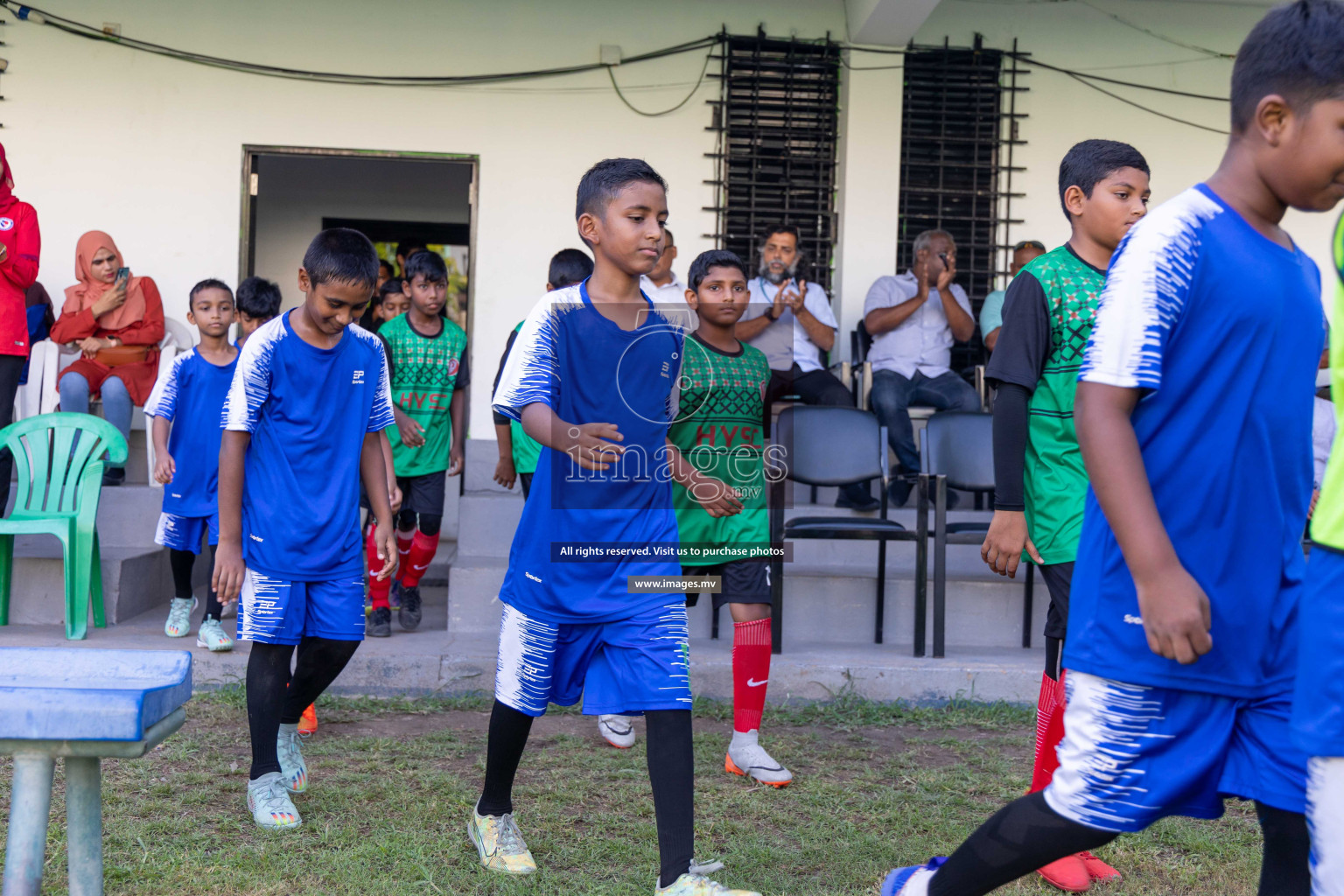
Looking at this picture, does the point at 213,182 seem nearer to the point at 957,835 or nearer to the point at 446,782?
the point at 446,782

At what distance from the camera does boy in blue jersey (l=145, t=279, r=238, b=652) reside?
17.4 ft

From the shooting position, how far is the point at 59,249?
7430 mm

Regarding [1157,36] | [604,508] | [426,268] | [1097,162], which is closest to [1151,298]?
[1097,162]

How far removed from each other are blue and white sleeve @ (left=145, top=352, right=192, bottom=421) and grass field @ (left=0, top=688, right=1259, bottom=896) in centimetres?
153

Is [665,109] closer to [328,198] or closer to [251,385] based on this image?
→ [328,198]

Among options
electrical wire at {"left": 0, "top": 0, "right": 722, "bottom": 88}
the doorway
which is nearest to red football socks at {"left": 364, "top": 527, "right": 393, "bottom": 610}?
electrical wire at {"left": 0, "top": 0, "right": 722, "bottom": 88}

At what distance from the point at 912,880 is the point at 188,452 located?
4.44 metres

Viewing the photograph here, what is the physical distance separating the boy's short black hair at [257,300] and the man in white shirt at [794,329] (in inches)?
99.9

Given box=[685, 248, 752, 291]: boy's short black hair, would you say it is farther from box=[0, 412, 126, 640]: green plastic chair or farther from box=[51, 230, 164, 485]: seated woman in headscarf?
box=[51, 230, 164, 485]: seated woman in headscarf

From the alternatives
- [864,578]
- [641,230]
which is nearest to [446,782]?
[641,230]

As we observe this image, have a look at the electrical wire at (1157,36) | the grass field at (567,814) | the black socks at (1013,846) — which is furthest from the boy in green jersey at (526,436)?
the electrical wire at (1157,36)

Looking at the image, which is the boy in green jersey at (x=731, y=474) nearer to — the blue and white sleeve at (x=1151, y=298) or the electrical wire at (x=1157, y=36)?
the blue and white sleeve at (x=1151, y=298)

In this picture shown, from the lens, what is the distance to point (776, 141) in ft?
25.7

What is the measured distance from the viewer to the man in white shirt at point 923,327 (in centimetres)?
672
